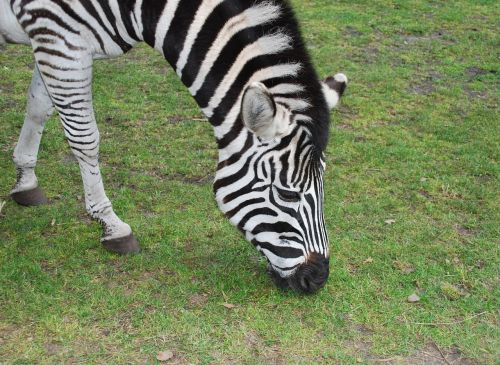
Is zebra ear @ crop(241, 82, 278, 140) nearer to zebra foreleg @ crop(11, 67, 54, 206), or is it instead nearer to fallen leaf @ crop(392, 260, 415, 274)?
fallen leaf @ crop(392, 260, 415, 274)

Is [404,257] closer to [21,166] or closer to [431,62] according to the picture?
[21,166]

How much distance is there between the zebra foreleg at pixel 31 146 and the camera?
5.87 m

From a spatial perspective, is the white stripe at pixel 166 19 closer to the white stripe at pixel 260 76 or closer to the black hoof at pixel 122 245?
the white stripe at pixel 260 76

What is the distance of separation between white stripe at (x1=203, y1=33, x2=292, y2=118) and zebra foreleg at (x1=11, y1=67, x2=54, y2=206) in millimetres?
2206

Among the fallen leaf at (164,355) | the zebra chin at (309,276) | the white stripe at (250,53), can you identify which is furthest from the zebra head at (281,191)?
the fallen leaf at (164,355)

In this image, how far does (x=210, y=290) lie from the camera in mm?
4953

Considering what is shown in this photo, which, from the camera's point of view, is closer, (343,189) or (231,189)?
(231,189)

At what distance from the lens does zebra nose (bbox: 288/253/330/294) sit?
4457mm

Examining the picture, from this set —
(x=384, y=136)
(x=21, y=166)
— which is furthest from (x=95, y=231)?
(x=384, y=136)

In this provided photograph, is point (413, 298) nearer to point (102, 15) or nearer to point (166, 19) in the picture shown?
point (166, 19)

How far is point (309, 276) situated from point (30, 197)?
3100 millimetres

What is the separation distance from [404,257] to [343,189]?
1.29 m

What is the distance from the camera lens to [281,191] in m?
4.30

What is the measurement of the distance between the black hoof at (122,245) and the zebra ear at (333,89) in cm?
213
